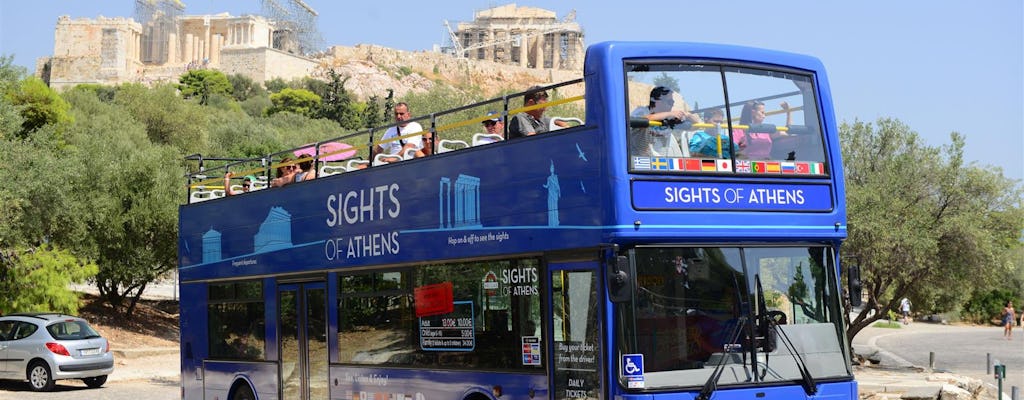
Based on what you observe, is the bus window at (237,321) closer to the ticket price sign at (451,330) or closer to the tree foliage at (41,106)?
the ticket price sign at (451,330)

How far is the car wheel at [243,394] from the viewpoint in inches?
563

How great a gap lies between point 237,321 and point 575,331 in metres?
6.84

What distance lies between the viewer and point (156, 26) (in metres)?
184

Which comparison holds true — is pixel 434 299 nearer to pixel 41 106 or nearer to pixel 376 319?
pixel 376 319

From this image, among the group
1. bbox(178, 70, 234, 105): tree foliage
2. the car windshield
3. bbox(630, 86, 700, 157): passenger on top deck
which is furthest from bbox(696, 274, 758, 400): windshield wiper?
bbox(178, 70, 234, 105): tree foliage

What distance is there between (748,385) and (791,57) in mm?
2778

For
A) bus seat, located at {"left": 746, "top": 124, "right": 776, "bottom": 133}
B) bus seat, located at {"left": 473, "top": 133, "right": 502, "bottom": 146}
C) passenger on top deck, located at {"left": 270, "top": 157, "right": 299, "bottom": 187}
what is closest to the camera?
bus seat, located at {"left": 746, "top": 124, "right": 776, "bottom": 133}

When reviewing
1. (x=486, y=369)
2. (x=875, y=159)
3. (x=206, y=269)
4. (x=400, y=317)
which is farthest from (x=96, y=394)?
(x=875, y=159)

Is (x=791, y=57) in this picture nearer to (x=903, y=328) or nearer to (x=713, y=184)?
(x=713, y=184)

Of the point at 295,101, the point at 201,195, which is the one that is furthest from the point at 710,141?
the point at 295,101

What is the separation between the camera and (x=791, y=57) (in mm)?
9695

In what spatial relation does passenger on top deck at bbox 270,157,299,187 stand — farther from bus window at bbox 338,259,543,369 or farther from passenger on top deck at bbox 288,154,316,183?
bus window at bbox 338,259,543,369

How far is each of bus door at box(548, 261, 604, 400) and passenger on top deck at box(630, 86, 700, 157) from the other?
0.93 m

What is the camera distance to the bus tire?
14.3 meters
